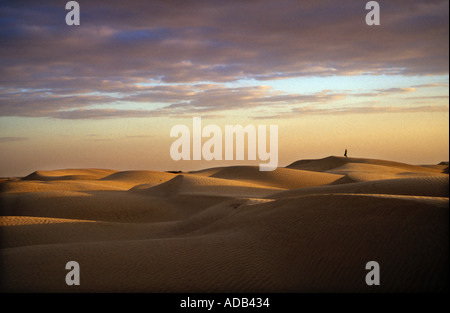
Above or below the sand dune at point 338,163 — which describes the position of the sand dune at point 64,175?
below

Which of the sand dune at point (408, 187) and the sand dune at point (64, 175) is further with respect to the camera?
the sand dune at point (64, 175)

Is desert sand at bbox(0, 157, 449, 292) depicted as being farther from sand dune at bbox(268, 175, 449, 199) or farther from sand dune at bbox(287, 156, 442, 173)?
sand dune at bbox(287, 156, 442, 173)

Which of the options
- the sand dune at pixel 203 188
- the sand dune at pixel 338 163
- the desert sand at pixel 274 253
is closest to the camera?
the desert sand at pixel 274 253

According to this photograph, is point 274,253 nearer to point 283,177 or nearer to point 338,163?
point 283,177

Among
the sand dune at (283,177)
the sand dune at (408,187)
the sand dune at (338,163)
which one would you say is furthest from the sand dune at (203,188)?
the sand dune at (338,163)

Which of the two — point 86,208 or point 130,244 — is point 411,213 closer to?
point 130,244

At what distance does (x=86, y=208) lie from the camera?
23.3m

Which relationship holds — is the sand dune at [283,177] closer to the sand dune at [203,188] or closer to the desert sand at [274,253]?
the sand dune at [203,188]

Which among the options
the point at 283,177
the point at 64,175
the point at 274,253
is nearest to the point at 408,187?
the point at 274,253

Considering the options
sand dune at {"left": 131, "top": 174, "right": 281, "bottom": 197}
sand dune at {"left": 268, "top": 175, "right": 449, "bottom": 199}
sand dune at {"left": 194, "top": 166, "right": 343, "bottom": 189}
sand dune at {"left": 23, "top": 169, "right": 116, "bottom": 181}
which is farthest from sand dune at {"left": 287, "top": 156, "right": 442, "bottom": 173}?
sand dune at {"left": 268, "top": 175, "right": 449, "bottom": 199}

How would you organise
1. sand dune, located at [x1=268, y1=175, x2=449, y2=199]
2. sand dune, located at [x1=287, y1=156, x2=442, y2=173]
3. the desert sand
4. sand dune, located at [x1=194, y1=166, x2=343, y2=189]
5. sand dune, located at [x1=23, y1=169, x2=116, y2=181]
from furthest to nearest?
sand dune, located at [x1=287, y1=156, x2=442, y2=173] → sand dune, located at [x1=23, y1=169, x2=116, y2=181] → sand dune, located at [x1=194, y1=166, x2=343, y2=189] → sand dune, located at [x1=268, y1=175, x2=449, y2=199] → the desert sand

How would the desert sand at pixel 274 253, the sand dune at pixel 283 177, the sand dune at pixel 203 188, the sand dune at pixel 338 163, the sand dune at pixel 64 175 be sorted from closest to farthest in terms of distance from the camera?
the desert sand at pixel 274 253 → the sand dune at pixel 203 188 → the sand dune at pixel 283 177 → the sand dune at pixel 64 175 → the sand dune at pixel 338 163

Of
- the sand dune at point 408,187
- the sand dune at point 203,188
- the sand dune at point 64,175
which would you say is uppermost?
the sand dune at point 408,187
